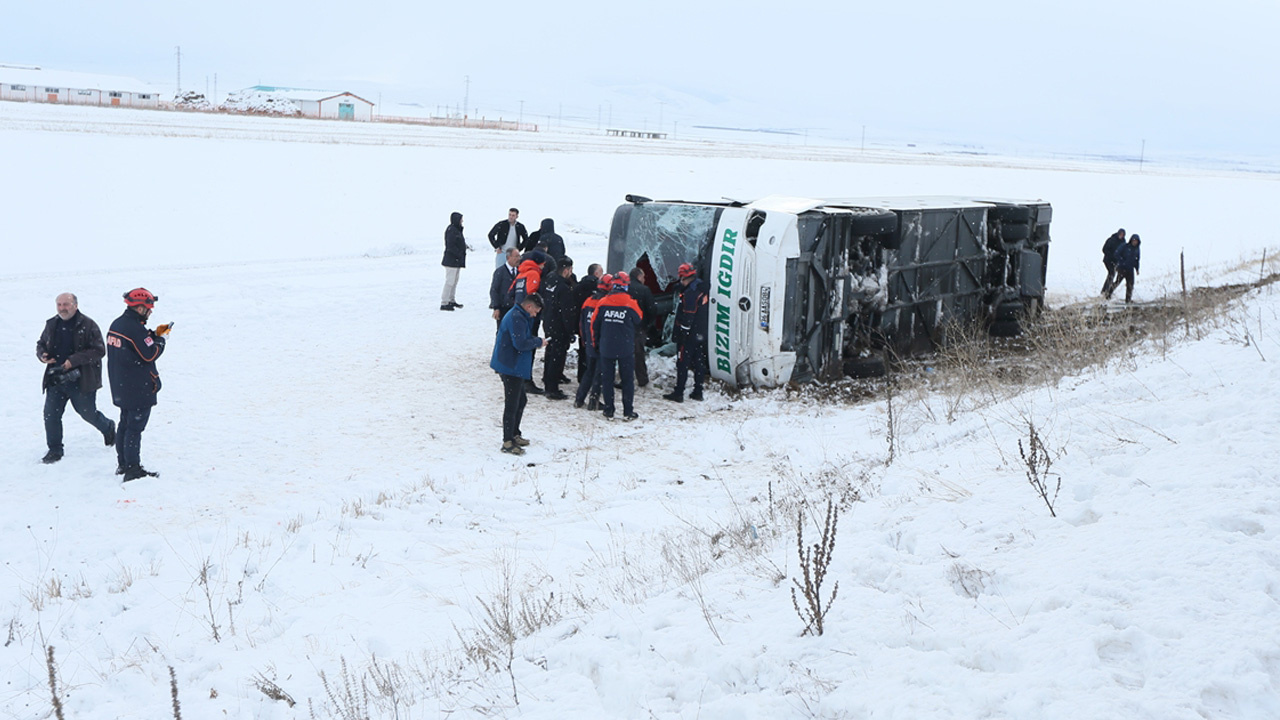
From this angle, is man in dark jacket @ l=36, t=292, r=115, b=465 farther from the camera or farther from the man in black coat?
the man in black coat

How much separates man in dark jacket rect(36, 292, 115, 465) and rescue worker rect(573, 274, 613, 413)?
4835mm

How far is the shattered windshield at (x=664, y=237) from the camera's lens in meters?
11.8

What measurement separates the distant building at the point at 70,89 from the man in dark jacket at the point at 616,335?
262 feet

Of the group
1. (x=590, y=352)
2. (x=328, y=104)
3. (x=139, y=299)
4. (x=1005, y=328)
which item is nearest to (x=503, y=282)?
(x=590, y=352)

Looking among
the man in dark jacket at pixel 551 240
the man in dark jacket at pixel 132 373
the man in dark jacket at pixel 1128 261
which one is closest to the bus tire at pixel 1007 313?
the man in dark jacket at pixel 1128 261

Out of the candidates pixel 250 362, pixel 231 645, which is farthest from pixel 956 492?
pixel 250 362

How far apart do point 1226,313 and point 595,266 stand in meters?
7.29

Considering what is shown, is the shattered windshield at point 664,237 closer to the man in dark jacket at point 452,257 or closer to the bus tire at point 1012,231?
the man in dark jacket at point 452,257

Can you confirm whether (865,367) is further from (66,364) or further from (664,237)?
(66,364)

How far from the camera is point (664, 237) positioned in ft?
40.0

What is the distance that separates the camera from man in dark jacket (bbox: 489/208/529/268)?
47.2 feet

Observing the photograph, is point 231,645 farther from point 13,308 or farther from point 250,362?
point 13,308

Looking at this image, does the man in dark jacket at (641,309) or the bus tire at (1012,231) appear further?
the bus tire at (1012,231)

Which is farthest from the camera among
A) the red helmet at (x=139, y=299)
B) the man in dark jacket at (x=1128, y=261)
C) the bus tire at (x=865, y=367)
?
the man in dark jacket at (x=1128, y=261)
